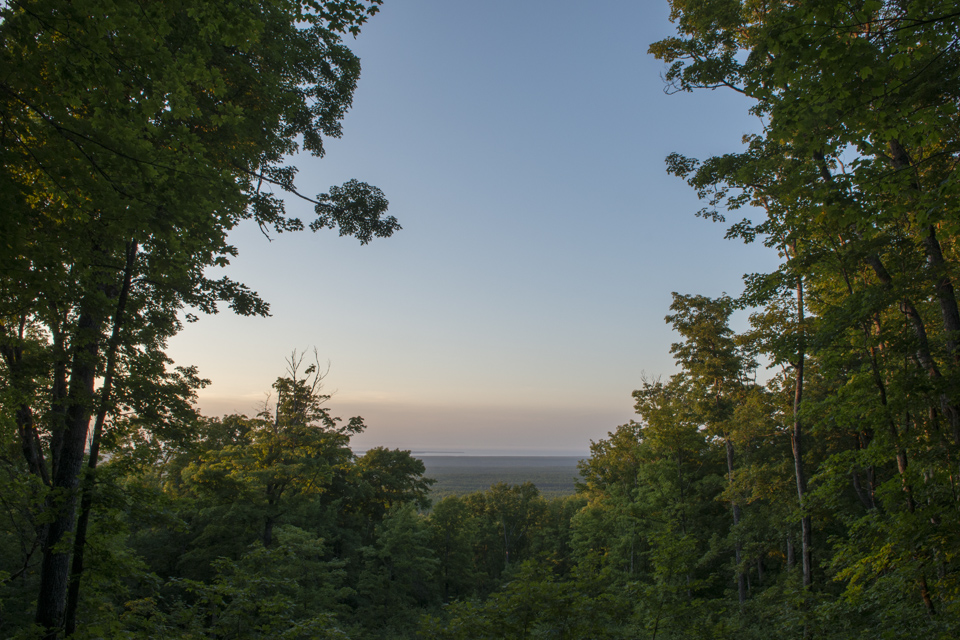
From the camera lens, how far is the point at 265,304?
31.9 feet

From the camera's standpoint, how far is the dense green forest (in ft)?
13.3

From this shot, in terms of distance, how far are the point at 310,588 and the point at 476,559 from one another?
113ft

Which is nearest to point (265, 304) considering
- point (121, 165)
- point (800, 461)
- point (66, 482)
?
point (66, 482)

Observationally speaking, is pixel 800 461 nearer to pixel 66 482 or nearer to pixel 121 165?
→ pixel 121 165

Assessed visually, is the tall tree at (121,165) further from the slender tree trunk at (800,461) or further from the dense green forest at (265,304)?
the slender tree trunk at (800,461)

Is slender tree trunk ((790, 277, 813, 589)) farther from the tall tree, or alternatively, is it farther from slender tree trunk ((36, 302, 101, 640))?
slender tree trunk ((36, 302, 101, 640))

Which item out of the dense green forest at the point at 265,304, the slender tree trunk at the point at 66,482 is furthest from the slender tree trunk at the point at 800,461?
the slender tree trunk at the point at 66,482

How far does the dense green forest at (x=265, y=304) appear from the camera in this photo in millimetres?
4043

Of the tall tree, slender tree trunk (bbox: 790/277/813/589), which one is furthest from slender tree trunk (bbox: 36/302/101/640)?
slender tree trunk (bbox: 790/277/813/589)

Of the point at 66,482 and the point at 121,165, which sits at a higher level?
the point at 121,165

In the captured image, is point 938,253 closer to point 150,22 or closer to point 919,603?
point 919,603

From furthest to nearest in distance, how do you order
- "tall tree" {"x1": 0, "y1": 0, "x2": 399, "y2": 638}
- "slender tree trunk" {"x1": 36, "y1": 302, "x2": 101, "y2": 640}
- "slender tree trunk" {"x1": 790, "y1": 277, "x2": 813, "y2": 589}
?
"slender tree trunk" {"x1": 790, "y1": 277, "x2": 813, "y2": 589}, "slender tree trunk" {"x1": 36, "y1": 302, "x2": 101, "y2": 640}, "tall tree" {"x1": 0, "y1": 0, "x2": 399, "y2": 638}

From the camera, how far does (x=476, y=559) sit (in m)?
48.0

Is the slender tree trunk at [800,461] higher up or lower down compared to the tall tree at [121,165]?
lower down
